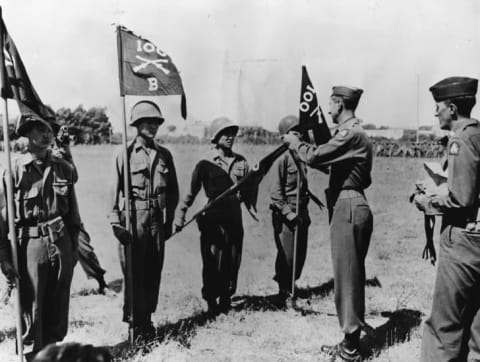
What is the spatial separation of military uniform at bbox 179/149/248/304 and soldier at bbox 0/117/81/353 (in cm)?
220

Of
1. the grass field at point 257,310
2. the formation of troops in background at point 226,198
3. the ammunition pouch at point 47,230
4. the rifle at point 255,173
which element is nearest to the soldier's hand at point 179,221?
the formation of troops in background at point 226,198

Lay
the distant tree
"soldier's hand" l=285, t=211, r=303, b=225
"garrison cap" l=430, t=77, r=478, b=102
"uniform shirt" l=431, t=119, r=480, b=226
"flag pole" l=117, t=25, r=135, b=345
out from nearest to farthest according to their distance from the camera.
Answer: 1. "uniform shirt" l=431, t=119, r=480, b=226
2. "garrison cap" l=430, t=77, r=478, b=102
3. "flag pole" l=117, t=25, r=135, b=345
4. "soldier's hand" l=285, t=211, r=303, b=225
5. the distant tree

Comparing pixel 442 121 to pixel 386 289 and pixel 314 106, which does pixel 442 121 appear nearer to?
pixel 314 106

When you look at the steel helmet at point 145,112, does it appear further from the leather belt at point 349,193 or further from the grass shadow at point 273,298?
the grass shadow at point 273,298

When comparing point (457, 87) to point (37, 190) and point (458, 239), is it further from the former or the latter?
point (37, 190)

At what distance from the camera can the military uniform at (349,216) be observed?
5.05 meters

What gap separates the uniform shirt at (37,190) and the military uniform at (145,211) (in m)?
0.75

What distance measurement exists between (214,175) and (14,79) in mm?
2925

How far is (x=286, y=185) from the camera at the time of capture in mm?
7484

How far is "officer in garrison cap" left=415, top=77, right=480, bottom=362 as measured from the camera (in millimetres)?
4102

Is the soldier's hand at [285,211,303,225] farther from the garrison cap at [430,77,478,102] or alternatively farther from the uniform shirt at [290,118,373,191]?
the garrison cap at [430,77,478,102]

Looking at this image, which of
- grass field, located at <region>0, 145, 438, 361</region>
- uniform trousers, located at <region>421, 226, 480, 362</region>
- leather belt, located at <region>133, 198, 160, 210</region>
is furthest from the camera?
grass field, located at <region>0, 145, 438, 361</region>

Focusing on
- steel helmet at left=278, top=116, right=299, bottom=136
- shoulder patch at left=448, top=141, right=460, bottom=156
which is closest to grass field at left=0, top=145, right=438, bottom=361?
shoulder patch at left=448, top=141, right=460, bottom=156

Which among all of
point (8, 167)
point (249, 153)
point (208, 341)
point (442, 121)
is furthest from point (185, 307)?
point (249, 153)
